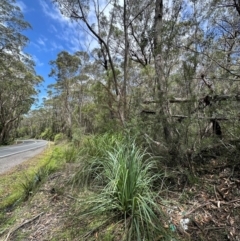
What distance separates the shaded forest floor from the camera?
2.26 m

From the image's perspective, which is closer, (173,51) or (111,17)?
(173,51)

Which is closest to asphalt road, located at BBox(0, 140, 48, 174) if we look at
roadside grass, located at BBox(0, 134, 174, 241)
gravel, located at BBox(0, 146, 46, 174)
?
gravel, located at BBox(0, 146, 46, 174)

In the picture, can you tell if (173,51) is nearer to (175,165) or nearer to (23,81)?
(175,165)

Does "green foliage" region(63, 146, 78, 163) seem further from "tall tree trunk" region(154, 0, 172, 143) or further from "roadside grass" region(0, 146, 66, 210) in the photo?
"tall tree trunk" region(154, 0, 172, 143)

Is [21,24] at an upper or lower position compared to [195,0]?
upper

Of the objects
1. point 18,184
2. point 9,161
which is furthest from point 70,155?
point 9,161

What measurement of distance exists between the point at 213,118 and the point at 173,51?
1.42m

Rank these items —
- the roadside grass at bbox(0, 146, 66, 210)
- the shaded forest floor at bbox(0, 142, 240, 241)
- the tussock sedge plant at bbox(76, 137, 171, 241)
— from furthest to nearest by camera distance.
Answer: the roadside grass at bbox(0, 146, 66, 210) < the shaded forest floor at bbox(0, 142, 240, 241) < the tussock sedge plant at bbox(76, 137, 171, 241)

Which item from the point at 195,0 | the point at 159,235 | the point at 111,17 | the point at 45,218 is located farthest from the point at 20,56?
the point at 159,235

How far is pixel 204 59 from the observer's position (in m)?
3.62

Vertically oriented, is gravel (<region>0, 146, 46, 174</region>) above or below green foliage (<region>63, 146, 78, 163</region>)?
below

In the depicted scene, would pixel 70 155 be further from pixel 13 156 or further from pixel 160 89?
pixel 13 156

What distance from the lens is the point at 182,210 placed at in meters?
2.54

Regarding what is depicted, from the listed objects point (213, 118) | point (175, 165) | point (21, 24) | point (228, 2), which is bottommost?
point (175, 165)
